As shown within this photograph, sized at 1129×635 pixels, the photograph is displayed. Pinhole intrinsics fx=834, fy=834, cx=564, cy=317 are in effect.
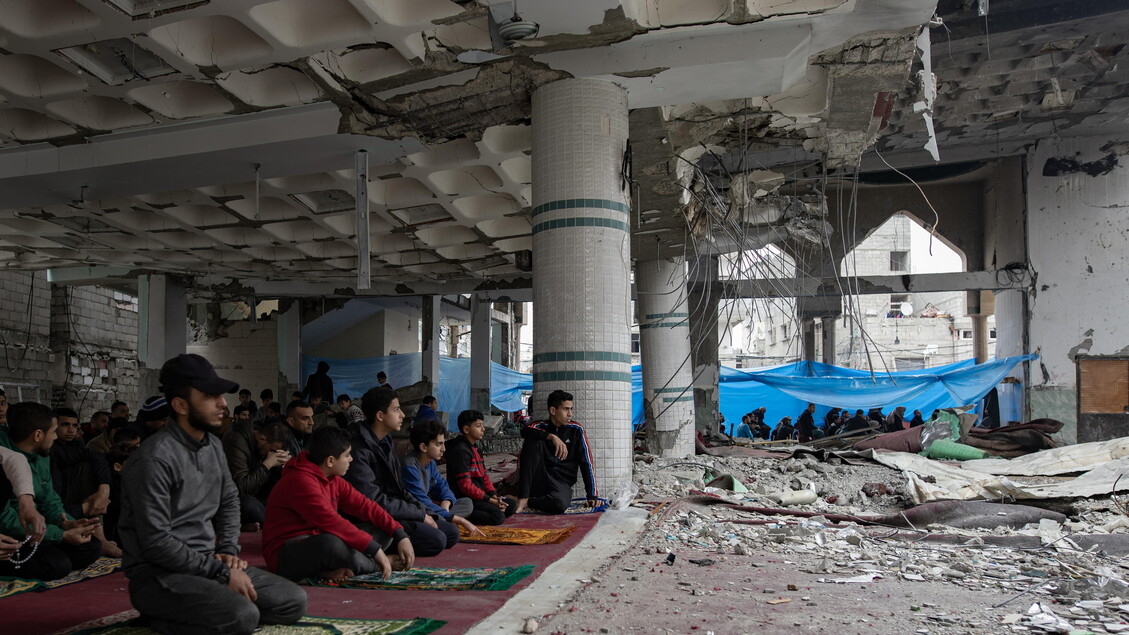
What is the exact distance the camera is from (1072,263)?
50.1 ft

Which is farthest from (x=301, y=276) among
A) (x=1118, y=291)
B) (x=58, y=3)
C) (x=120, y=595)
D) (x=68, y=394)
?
(x=1118, y=291)

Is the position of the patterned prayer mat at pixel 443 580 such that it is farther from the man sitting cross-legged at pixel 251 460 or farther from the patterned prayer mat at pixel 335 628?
the man sitting cross-legged at pixel 251 460

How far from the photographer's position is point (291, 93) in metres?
7.63

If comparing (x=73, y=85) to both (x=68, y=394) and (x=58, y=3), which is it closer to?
(x=58, y=3)

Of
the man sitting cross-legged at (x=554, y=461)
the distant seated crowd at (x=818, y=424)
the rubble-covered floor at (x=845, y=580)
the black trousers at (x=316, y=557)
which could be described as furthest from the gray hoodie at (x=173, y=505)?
the distant seated crowd at (x=818, y=424)

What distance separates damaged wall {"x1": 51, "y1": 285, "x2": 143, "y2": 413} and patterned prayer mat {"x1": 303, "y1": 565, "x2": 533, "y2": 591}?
1312 cm

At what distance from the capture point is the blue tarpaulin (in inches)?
594

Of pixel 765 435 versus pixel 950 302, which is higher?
pixel 950 302

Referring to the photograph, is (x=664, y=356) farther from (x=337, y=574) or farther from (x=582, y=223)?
(x=337, y=574)

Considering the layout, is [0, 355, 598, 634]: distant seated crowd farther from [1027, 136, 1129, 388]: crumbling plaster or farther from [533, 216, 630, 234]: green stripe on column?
[1027, 136, 1129, 388]: crumbling plaster

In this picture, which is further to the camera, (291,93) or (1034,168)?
(1034,168)

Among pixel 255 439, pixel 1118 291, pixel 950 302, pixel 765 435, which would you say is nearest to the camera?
pixel 255 439

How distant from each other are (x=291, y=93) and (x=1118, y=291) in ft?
47.8

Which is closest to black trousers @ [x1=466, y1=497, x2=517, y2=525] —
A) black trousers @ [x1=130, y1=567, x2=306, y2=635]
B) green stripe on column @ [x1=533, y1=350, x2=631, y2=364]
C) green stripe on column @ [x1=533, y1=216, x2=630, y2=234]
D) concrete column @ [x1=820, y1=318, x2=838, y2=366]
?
green stripe on column @ [x1=533, y1=350, x2=631, y2=364]
